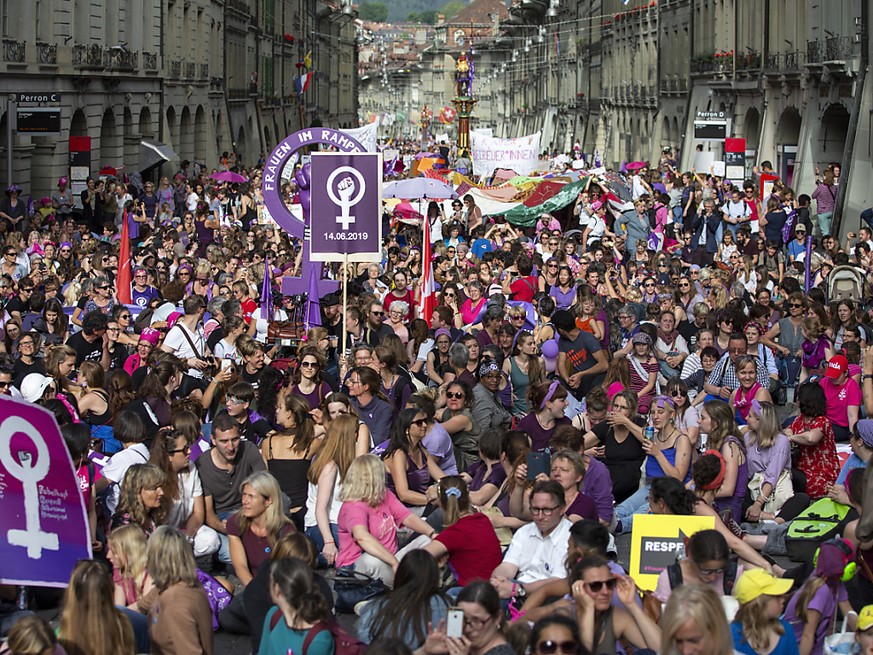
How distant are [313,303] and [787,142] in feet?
91.4

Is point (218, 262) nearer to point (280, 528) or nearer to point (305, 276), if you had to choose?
point (305, 276)

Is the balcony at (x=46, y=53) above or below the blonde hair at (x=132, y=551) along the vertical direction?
above

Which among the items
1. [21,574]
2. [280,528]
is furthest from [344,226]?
[21,574]

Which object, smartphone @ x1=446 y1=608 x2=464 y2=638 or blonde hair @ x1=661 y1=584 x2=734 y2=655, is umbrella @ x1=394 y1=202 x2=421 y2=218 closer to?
smartphone @ x1=446 y1=608 x2=464 y2=638

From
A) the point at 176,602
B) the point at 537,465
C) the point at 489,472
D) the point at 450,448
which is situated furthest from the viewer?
the point at 450,448

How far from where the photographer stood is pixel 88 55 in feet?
123

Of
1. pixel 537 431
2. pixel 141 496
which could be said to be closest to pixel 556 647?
pixel 141 496

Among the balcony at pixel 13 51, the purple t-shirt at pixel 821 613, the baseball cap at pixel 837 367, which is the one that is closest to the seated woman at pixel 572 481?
the purple t-shirt at pixel 821 613

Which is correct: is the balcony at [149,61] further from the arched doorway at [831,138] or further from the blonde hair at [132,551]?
the blonde hair at [132,551]

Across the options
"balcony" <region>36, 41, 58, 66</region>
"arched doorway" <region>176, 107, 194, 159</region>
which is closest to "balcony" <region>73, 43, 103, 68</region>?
"balcony" <region>36, 41, 58, 66</region>

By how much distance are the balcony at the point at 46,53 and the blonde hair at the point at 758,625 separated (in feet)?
96.7

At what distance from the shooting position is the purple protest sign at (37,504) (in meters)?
7.93

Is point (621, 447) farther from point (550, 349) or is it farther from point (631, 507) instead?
point (550, 349)

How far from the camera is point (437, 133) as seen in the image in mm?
189625
